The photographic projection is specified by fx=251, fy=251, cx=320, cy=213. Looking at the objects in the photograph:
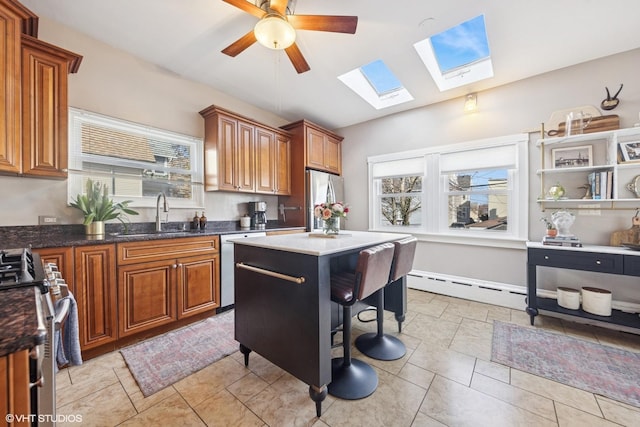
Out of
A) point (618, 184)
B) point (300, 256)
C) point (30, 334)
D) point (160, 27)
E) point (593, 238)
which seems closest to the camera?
point (30, 334)

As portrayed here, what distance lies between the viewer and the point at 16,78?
1793 mm

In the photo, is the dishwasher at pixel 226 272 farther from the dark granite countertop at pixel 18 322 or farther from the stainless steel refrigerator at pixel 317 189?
the dark granite countertop at pixel 18 322

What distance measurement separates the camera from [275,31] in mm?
1808

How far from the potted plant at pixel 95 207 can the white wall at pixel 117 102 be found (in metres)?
0.18

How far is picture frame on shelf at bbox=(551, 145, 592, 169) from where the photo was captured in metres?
2.67

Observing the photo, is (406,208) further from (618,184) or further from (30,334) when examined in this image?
(30,334)

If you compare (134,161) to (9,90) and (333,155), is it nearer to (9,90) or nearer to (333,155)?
(9,90)

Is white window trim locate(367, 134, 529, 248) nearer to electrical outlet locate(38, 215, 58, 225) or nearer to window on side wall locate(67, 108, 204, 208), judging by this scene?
window on side wall locate(67, 108, 204, 208)

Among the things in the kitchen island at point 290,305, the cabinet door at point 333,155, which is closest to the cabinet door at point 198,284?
the kitchen island at point 290,305

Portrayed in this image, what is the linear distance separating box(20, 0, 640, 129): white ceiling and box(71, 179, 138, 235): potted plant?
148cm

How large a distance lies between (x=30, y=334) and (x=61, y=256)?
175 centimetres

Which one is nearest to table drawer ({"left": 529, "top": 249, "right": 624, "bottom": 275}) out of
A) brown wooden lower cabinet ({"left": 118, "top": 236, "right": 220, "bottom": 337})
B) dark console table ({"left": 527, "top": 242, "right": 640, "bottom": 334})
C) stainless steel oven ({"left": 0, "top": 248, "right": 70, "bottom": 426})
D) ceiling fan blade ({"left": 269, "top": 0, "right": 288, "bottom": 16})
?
dark console table ({"left": 527, "top": 242, "right": 640, "bottom": 334})

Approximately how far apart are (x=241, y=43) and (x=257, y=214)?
7.39ft

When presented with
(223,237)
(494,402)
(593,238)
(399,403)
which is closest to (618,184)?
(593,238)
